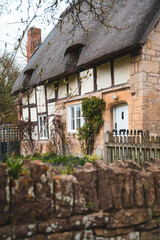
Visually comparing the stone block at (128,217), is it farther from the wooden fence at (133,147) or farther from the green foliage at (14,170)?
the wooden fence at (133,147)

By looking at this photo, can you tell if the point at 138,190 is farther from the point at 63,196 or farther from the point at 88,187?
the point at 63,196

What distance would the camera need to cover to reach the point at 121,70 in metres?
7.26

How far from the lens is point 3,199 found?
1.81m

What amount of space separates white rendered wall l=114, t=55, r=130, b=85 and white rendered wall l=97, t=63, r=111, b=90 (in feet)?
1.01

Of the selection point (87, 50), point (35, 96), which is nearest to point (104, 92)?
point (87, 50)

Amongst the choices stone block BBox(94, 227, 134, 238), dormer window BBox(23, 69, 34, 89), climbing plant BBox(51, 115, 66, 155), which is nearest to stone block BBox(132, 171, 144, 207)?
stone block BBox(94, 227, 134, 238)

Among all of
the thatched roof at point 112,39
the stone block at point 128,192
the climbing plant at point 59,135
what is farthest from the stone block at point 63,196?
the climbing plant at point 59,135

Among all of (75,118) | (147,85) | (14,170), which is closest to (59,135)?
(75,118)

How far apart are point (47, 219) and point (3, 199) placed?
1.27 feet

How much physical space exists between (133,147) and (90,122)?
10.4ft

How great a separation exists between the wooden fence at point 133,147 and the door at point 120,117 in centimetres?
174

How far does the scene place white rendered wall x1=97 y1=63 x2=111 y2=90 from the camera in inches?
304

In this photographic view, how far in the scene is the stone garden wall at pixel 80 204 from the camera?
1.86m

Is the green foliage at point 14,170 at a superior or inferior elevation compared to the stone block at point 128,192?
superior
